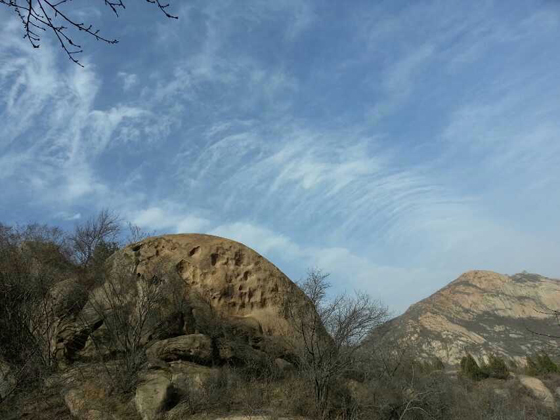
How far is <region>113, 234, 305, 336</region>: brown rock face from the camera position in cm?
2030

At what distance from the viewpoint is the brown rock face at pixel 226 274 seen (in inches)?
799

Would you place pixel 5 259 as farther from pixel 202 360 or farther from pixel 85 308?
pixel 202 360

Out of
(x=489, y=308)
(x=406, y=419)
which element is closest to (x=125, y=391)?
(x=406, y=419)

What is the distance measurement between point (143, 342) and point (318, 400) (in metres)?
7.06

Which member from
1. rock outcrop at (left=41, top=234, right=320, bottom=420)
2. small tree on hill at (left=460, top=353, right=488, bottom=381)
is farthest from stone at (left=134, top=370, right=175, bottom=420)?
small tree on hill at (left=460, top=353, right=488, bottom=381)

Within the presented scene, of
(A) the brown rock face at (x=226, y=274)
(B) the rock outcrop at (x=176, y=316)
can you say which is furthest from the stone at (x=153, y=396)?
(A) the brown rock face at (x=226, y=274)

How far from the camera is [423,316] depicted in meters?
119

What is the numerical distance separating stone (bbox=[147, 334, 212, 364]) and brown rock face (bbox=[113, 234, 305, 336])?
2490mm

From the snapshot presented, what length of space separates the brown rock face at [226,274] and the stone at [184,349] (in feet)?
8.17

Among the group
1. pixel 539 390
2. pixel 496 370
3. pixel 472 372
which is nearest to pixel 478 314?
pixel 496 370

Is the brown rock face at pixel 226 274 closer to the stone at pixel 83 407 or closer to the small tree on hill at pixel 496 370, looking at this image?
the stone at pixel 83 407

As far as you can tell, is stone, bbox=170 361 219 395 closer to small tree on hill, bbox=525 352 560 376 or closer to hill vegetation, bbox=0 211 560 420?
hill vegetation, bbox=0 211 560 420

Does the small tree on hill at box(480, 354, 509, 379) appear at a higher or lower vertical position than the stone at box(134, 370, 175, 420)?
lower

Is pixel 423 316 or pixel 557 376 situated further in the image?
pixel 423 316
